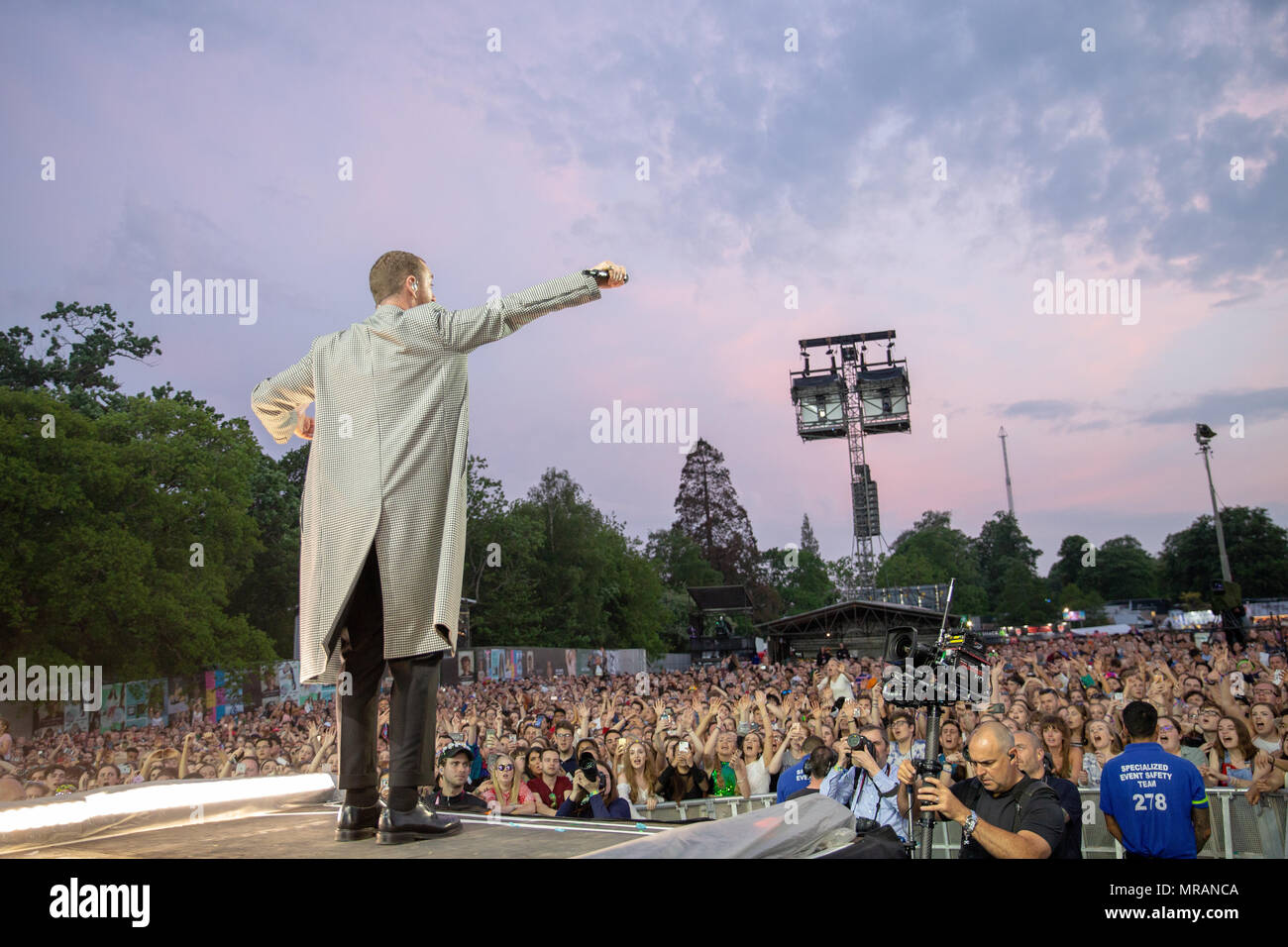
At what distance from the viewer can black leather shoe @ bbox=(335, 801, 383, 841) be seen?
2699 millimetres

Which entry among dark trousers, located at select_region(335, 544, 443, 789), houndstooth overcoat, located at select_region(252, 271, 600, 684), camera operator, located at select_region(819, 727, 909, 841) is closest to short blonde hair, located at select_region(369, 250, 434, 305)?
houndstooth overcoat, located at select_region(252, 271, 600, 684)

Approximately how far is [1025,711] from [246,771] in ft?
25.9

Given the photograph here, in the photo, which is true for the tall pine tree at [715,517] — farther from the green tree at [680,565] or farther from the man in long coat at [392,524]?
the man in long coat at [392,524]

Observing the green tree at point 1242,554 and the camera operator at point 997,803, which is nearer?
the camera operator at point 997,803

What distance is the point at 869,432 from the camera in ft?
139

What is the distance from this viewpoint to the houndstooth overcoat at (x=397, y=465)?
2.73 meters

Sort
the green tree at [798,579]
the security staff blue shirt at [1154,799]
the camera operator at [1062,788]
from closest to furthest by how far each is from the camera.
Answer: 1. the camera operator at [1062,788]
2. the security staff blue shirt at [1154,799]
3. the green tree at [798,579]

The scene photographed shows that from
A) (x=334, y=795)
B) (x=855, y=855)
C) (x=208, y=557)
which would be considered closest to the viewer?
(x=855, y=855)

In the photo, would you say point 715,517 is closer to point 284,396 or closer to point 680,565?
point 680,565

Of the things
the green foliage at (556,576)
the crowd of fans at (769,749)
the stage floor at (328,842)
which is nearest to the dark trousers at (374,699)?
the stage floor at (328,842)

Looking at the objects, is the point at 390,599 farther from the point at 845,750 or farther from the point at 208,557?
the point at 208,557

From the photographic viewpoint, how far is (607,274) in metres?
2.95
